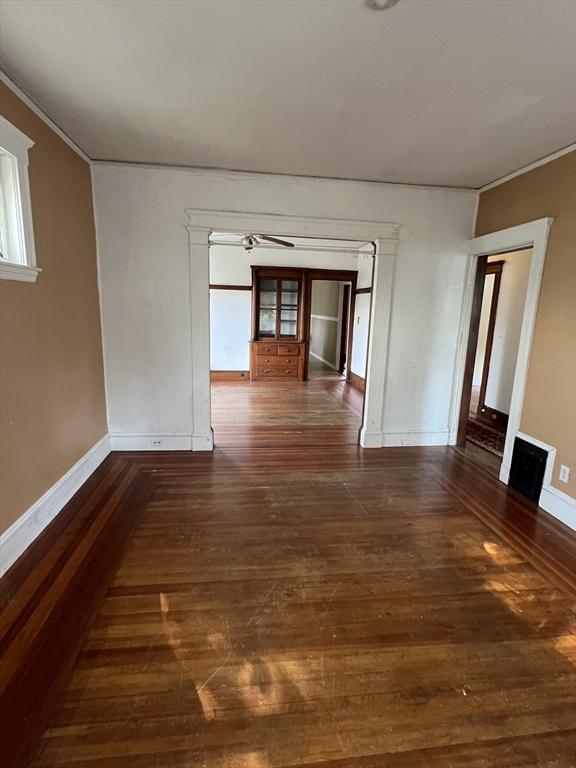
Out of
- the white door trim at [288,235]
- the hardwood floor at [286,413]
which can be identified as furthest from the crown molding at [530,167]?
the hardwood floor at [286,413]

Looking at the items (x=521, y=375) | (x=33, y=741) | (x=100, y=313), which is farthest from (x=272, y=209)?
(x=33, y=741)

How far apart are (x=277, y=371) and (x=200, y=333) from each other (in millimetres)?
4084

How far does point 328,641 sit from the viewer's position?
1.75 meters

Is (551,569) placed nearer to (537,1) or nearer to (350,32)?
(537,1)

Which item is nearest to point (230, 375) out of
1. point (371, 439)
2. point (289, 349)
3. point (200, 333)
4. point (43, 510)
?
point (289, 349)

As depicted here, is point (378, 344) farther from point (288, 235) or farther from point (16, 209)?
point (16, 209)

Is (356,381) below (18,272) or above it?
below

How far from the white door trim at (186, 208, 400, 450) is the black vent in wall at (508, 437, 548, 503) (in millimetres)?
1292

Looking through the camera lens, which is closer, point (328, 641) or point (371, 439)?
point (328, 641)

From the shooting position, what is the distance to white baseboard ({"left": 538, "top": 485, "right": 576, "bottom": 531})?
2.71 m

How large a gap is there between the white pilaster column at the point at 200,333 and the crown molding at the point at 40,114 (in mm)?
987

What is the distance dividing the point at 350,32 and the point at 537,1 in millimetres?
A: 729

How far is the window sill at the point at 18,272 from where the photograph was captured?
2.08 metres

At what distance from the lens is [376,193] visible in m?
3.68
